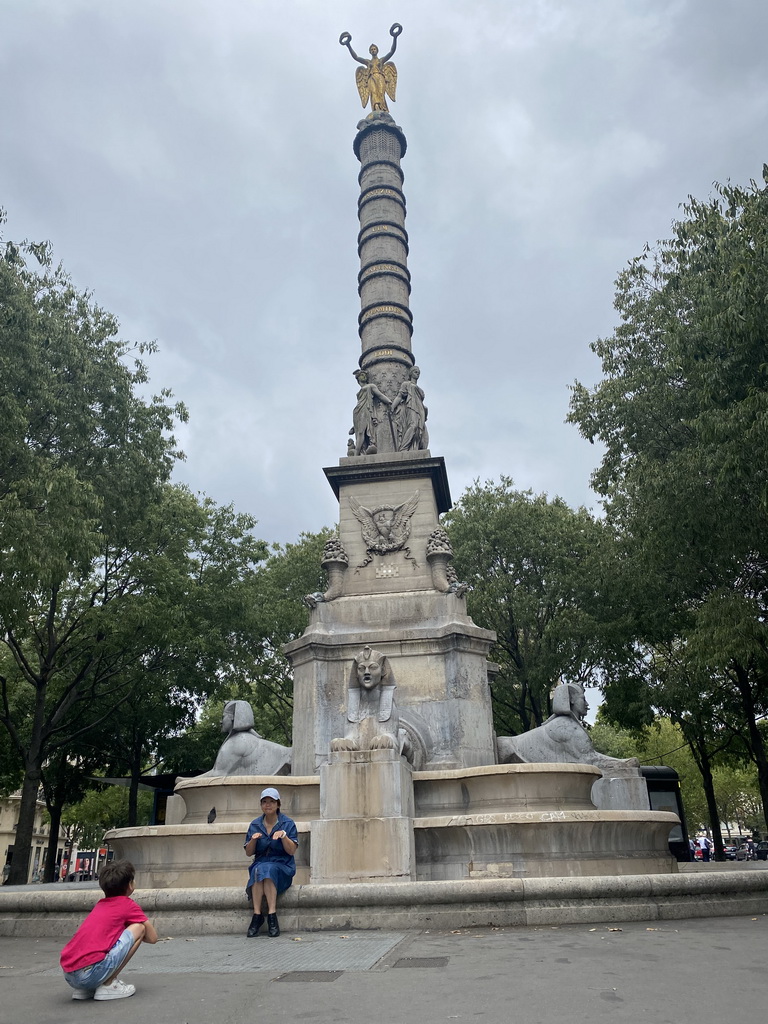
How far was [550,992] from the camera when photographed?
423 centimetres

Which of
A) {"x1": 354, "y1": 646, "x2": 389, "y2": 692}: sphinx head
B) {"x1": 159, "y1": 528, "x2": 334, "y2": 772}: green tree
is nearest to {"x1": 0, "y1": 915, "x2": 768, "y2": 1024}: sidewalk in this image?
{"x1": 354, "y1": 646, "x2": 389, "y2": 692}: sphinx head

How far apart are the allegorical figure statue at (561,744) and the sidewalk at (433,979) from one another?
5.48 metres

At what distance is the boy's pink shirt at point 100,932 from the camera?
14.3ft

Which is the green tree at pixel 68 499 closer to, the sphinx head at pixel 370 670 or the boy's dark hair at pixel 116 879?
the sphinx head at pixel 370 670

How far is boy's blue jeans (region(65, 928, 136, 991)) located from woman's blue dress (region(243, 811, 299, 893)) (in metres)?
2.48

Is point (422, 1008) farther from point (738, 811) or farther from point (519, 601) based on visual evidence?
point (738, 811)

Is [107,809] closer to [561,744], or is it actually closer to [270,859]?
[561,744]

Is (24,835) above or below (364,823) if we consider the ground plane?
below

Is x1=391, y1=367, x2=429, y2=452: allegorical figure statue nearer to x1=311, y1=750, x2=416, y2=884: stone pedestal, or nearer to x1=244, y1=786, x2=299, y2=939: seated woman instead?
x1=311, y1=750, x2=416, y2=884: stone pedestal

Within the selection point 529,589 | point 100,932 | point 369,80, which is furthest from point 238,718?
point 369,80

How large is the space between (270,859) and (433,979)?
2738mm

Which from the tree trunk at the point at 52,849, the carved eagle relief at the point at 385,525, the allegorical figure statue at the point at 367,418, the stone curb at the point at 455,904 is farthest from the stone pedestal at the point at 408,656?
the tree trunk at the point at 52,849

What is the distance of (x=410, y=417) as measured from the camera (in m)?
16.6

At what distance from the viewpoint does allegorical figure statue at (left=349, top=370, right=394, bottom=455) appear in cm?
1658
